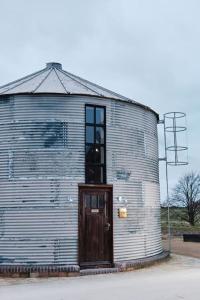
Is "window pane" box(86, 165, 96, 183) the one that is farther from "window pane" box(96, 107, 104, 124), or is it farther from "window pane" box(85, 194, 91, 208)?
"window pane" box(96, 107, 104, 124)

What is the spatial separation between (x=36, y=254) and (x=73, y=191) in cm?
208

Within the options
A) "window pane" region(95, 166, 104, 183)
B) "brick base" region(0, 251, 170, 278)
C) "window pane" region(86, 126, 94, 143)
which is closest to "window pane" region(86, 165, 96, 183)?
"window pane" region(95, 166, 104, 183)

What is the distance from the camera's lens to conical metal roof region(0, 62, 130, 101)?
15148 mm

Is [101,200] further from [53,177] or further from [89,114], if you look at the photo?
[89,114]

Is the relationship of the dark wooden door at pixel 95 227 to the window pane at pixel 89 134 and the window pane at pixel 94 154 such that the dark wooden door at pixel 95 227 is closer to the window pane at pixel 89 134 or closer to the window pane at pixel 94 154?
the window pane at pixel 94 154

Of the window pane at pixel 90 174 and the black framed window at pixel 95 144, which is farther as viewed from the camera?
the black framed window at pixel 95 144

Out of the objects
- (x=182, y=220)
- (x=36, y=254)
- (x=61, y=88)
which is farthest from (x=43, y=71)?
(x=182, y=220)

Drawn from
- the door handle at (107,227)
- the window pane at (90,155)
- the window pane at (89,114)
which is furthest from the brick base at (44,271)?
the window pane at (89,114)

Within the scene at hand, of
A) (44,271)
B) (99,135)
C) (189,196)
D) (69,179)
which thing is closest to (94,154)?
(99,135)

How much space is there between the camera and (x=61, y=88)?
1543 centimetres

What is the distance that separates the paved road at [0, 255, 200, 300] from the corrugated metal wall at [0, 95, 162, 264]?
1.11m

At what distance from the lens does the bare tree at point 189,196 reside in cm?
5634

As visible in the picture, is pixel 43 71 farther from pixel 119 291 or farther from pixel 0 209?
pixel 119 291

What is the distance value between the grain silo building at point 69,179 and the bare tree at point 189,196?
134 feet
